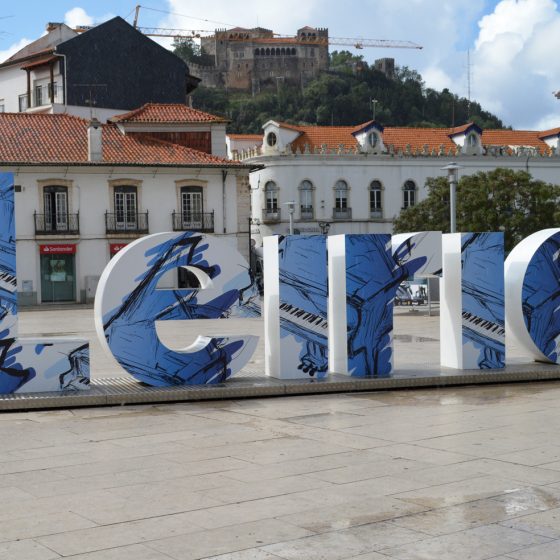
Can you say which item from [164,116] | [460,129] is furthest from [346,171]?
[164,116]

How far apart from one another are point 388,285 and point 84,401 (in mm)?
4785

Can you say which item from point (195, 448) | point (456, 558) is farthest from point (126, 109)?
point (456, 558)

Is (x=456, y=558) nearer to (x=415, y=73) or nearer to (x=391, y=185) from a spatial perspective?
(x=391, y=185)

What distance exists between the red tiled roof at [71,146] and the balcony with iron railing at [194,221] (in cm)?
227

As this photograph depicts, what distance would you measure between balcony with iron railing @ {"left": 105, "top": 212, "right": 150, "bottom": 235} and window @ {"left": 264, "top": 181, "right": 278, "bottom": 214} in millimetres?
14866

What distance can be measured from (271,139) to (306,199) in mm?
4131

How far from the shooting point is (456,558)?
6387 millimetres

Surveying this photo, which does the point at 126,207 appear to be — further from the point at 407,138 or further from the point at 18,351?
the point at 18,351

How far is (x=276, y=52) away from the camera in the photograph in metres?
135

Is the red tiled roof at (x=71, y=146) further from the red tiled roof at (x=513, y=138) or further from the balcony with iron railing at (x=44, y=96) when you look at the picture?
the red tiled roof at (x=513, y=138)

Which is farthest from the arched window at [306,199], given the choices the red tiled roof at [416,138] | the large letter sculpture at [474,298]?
the large letter sculpture at [474,298]

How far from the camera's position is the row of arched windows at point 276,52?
135250 millimetres

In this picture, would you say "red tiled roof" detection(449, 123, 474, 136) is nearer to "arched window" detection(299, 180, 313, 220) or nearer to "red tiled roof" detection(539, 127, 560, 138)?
"red tiled roof" detection(539, 127, 560, 138)

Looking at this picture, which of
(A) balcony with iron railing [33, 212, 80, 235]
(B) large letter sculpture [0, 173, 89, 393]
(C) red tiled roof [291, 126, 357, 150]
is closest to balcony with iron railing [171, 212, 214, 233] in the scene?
(A) balcony with iron railing [33, 212, 80, 235]
